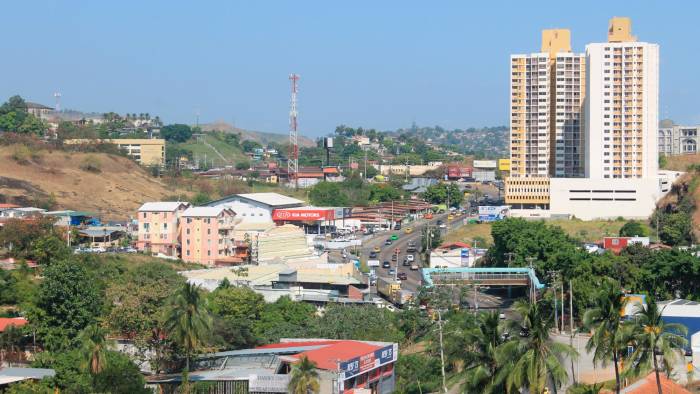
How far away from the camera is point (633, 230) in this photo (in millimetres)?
60094

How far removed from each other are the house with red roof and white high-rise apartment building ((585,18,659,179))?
39.5 m

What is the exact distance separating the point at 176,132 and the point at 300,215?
6736 cm

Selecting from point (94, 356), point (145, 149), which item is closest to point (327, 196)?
point (145, 149)

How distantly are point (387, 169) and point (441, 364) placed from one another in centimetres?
8993

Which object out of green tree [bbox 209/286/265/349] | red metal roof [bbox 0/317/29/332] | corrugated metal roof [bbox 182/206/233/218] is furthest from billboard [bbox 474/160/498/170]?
red metal roof [bbox 0/317/29/332]

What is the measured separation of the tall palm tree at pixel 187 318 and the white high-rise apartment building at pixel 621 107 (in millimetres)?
44258

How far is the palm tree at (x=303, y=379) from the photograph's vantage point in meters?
24.8

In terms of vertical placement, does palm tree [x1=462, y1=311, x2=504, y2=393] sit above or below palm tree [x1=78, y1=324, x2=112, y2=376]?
above

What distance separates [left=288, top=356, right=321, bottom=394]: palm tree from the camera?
24.8m

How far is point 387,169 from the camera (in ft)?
389

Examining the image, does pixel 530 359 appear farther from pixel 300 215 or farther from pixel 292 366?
pixel 300 215

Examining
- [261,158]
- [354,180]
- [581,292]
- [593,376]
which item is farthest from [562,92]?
[261,158]

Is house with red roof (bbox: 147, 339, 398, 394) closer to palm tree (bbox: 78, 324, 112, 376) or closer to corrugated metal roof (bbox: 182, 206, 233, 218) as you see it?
palm tree (bbox: 78, 324, 112, 376)

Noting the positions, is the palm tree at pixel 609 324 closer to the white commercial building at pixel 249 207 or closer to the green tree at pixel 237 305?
the green tree at pixel 237 305
